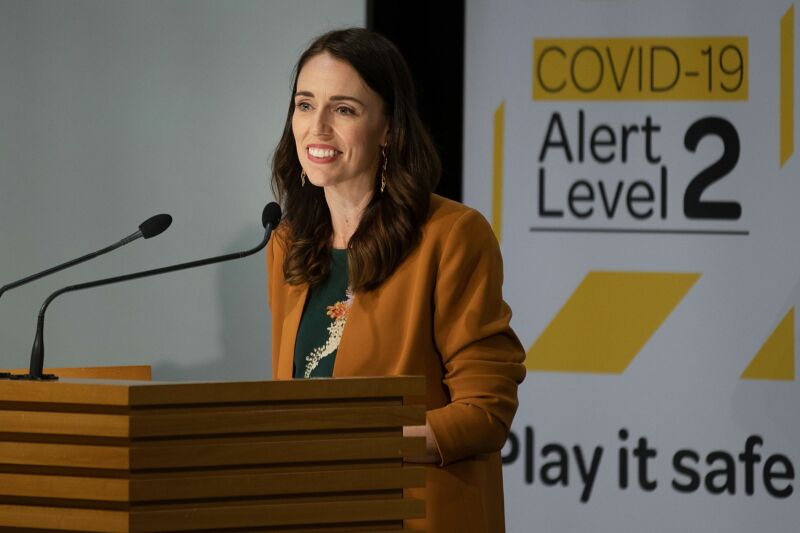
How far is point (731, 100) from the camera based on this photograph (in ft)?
12.6

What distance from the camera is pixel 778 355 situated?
379 centimetres

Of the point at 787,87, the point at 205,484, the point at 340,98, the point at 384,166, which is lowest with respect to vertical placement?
the point at 205,484

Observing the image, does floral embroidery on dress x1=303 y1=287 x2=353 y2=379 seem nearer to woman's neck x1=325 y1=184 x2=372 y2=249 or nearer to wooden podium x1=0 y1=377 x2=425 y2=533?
woman's neck x1=325 y1=184 x2=372 y2=249

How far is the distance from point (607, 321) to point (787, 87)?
2.98 feet

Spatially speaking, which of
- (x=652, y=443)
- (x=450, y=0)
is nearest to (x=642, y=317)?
(x=652, y=443)

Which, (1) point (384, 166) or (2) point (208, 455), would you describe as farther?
(1) point (384, 166)

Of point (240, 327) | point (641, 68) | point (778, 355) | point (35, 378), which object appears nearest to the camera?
point (35, 378)

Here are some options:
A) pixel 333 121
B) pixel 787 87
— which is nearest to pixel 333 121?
pixel 333 121

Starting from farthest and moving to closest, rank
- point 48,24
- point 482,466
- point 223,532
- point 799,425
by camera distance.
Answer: point 48,24, point 799,425, point 482,466, point 223,532

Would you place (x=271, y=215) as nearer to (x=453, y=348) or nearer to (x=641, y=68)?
(x=453, y=348)

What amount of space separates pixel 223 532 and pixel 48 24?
2844 mm

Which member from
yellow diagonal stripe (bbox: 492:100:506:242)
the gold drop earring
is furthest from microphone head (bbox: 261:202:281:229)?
yellow diagonal stripe (bbox: 492:100:506:242)

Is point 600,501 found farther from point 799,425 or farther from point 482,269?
point 482,269

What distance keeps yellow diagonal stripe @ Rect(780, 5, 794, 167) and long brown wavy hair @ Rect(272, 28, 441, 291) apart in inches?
64.9
